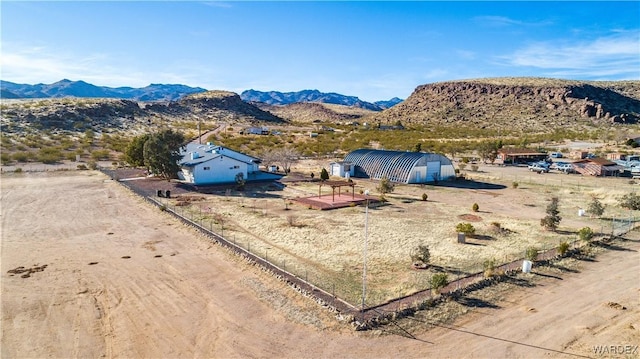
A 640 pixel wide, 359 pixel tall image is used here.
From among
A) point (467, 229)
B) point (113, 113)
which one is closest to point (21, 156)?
point (113, 113)

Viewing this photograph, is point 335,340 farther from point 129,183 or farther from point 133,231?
point 129,183

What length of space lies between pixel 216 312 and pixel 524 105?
166036 millimetres

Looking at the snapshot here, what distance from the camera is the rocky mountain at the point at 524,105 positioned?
14300 centimetres

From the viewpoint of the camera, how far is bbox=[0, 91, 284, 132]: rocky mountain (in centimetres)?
9825

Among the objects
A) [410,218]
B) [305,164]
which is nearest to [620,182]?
[410,218]

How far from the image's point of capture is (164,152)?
160ft

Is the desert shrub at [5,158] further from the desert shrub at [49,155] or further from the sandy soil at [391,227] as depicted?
the sandy soil at [391,227]

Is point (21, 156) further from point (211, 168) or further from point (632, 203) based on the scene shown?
point (632, 203)

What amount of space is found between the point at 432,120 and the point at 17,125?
13324 centimetres

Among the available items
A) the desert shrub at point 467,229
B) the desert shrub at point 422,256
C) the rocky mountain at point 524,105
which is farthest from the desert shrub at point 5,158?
the rocky mountain at point 524,105

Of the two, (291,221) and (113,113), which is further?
(113,113)

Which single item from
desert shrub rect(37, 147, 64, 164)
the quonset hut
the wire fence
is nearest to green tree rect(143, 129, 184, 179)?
the wire fence

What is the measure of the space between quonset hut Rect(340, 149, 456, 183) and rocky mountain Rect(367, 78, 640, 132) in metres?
94.1

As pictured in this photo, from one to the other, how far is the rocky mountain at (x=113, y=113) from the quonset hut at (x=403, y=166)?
75.6 metres
